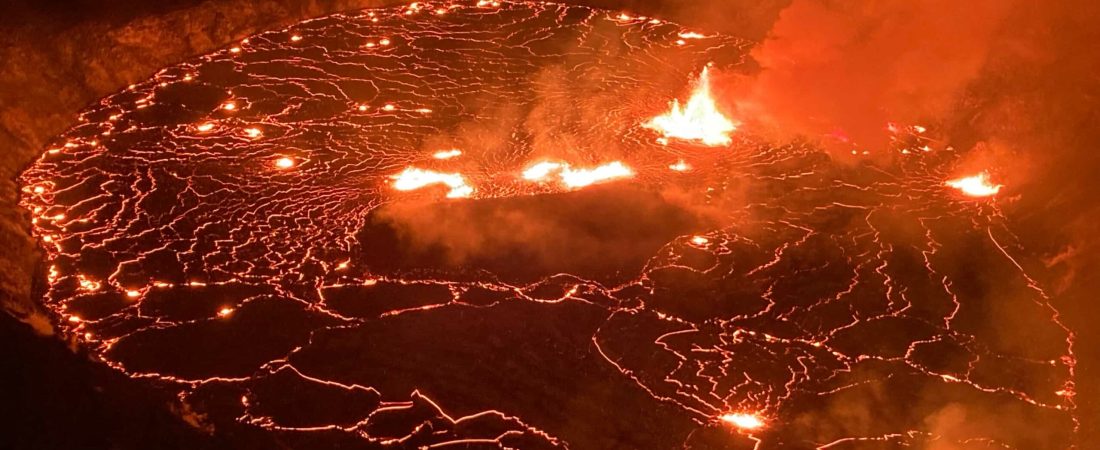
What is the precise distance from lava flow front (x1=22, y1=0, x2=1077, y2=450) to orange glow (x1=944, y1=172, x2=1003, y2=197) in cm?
3

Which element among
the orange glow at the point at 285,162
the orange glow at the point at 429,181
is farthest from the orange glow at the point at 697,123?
the orange glow at the point at 285,162

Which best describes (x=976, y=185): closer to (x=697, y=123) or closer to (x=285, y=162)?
(x=697, y=123)

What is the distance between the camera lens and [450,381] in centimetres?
402

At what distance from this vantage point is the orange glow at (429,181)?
5602mm

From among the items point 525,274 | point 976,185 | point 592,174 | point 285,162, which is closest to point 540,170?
point 592,174

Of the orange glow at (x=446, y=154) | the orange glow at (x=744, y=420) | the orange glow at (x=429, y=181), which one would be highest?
the orange glow at (x=446, y=154)

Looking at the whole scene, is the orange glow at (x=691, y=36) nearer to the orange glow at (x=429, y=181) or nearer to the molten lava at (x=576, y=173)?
the molten lava at (x=576, y=173)

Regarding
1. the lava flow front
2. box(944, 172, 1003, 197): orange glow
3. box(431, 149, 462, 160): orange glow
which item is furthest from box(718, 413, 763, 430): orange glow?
box(944, 172, 1003, 197): orange glow

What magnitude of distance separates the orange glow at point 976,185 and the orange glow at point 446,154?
4.34 m

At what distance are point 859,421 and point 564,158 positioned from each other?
3.23 m

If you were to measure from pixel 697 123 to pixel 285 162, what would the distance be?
3800 mm

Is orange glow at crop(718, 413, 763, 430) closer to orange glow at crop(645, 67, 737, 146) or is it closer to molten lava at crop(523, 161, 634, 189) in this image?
molten lava at crop(523, 161, 634, 189)

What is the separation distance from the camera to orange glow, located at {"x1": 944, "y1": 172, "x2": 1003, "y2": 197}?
6.01 metres

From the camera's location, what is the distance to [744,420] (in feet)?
12.8
